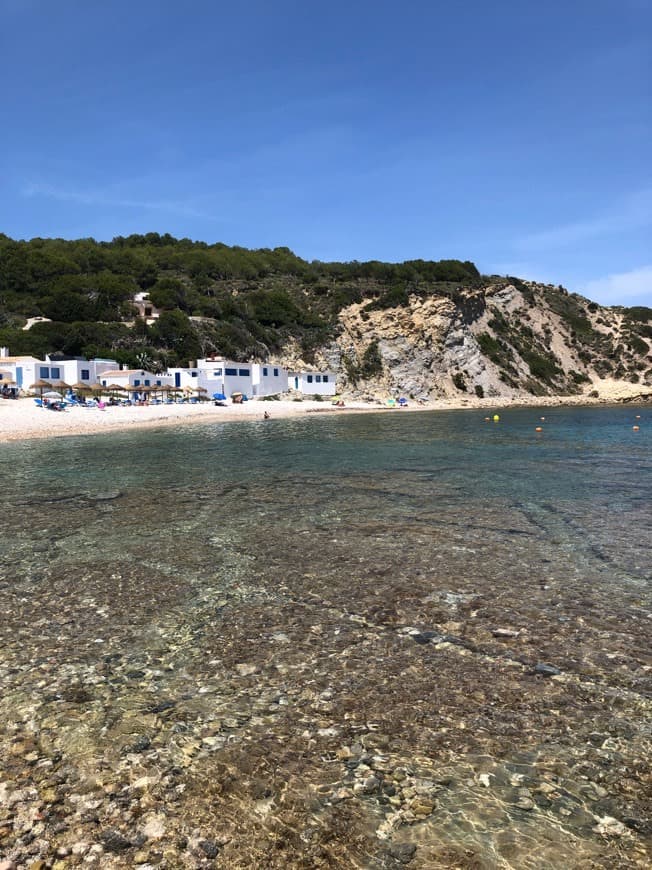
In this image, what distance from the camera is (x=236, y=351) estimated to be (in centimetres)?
7531

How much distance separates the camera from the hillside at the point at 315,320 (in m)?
73.4

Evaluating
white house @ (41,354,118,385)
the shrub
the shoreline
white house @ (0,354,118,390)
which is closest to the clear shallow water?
the shoreline

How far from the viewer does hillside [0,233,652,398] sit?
73.4m

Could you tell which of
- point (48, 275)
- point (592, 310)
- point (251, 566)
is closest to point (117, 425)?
point (251, 566)

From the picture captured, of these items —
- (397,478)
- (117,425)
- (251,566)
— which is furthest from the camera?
(117,425)

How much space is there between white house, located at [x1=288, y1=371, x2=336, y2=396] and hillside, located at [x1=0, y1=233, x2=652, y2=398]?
358 centimetres

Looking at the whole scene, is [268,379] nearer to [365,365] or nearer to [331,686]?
[365,365]

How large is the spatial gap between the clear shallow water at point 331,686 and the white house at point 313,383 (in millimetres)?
63992

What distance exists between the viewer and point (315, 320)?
274 ft

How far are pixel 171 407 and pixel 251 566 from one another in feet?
151

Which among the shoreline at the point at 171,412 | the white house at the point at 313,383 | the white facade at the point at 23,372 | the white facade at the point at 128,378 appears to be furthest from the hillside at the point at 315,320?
the shoreline at the point at 171,412

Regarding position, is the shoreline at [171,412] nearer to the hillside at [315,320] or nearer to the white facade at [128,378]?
the white facade at [128,378]

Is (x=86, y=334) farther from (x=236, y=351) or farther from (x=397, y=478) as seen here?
(x=397, y=478)

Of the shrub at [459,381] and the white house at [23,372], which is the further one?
the shrub at [459,381]
